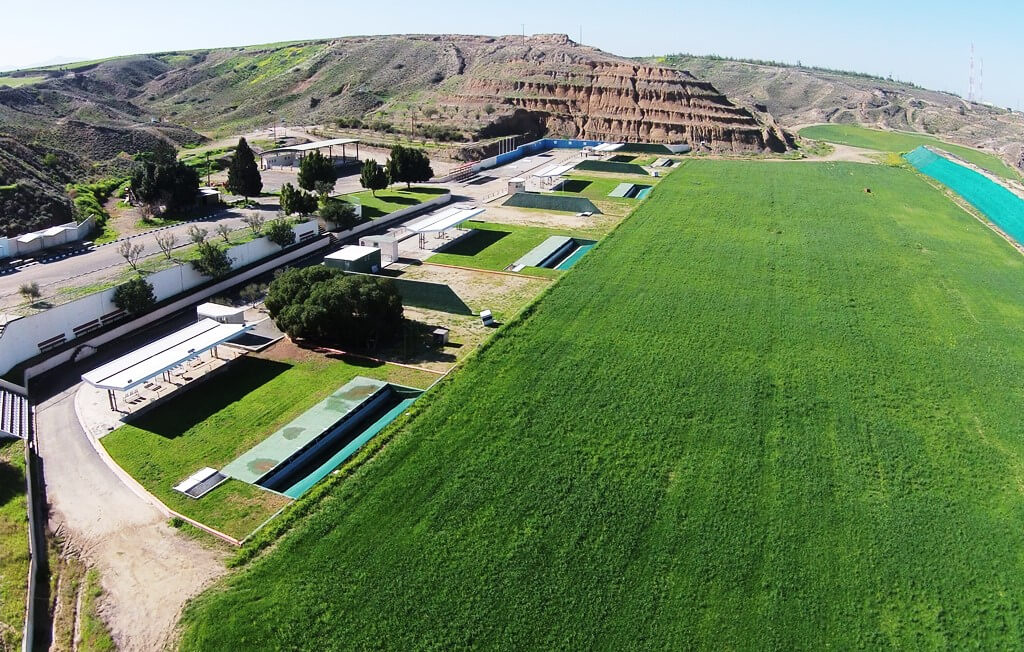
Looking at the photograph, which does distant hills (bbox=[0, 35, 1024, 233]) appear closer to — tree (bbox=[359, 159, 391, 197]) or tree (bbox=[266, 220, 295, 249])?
tree (bbox=[266, 220, 295, 249])

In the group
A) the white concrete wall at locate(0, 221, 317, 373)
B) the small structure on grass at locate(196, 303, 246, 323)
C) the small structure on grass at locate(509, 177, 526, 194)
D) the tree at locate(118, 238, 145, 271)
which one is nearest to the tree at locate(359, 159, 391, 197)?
the small structure on grass at locate(509, 177, 526, 194)

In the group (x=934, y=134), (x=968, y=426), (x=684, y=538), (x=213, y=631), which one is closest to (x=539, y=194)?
(x=968, y=426)

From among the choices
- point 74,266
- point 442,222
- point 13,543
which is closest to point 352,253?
point 442,222

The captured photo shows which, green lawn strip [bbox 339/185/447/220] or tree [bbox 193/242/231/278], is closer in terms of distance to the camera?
tree [bbox 193/242/231/278]

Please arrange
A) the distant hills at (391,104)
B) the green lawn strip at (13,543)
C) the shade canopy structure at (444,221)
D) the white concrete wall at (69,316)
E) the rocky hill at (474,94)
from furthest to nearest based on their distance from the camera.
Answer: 1. the rocky hill at (474,94)
2. the distant hills at (391,104)
3. the shade canopy structure at (444,221)
4. the white concrete wall at (69,316)
5. the green lawn strip at (13,543)

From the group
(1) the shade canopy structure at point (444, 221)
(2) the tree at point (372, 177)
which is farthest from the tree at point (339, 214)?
(2) the tree at point (372, 177)

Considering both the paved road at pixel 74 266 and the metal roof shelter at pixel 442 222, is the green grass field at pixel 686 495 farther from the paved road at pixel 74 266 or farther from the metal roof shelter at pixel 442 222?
the paved road at pixel 74 266
